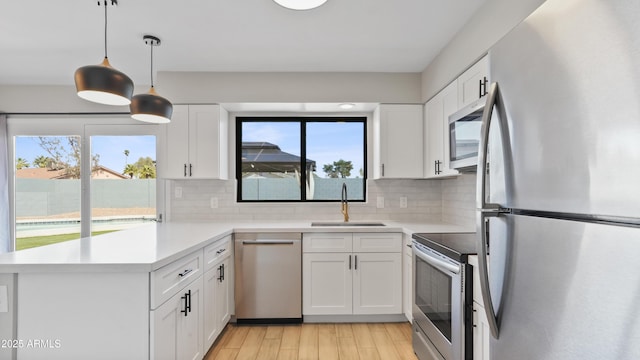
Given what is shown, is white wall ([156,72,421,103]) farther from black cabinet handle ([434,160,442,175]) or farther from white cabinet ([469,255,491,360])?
white cabinet ([469,255,491,360])

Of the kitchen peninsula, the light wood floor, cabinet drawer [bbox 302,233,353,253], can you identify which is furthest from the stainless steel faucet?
the kitchen peninsula

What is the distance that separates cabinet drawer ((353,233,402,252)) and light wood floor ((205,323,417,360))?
69cm

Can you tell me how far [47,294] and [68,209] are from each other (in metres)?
2.91

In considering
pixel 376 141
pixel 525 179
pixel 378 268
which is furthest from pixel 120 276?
pixel 376 141

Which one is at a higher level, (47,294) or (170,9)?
(170,9)

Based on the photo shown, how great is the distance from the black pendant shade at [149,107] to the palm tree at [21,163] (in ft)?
8.81

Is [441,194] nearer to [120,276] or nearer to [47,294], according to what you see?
[120,276]

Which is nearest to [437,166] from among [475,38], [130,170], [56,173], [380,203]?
[380,203]

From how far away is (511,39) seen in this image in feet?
3.11

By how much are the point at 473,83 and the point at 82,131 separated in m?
4.14

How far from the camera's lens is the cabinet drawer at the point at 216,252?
2.24 metres

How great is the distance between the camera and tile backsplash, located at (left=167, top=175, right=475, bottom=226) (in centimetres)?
342

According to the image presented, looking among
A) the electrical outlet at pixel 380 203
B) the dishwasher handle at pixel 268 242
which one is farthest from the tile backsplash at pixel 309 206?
the dishwasher handle at pixel 268 242

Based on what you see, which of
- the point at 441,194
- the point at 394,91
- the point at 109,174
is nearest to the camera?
the point at 394,91
